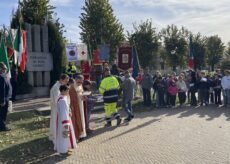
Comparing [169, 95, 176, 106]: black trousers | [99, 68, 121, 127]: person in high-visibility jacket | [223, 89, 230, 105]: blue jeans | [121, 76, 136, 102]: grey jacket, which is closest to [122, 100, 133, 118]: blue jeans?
[121, 76, 136, 102]: grey jacket

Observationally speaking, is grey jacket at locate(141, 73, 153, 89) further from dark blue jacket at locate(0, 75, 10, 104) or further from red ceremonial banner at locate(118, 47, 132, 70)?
dark blue jacket at locate(0, 75, 10, 104)

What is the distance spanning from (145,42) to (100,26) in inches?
219

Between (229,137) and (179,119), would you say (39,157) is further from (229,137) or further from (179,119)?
Answer: (179,119)

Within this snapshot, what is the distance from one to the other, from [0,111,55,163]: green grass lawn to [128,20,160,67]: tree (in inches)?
1147

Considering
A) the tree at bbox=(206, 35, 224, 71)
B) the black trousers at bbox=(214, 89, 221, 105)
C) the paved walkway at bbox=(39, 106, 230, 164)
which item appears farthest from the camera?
the tree at bbox=(206, 35, 224, 71)

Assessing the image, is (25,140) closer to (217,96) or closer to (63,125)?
(63,125)

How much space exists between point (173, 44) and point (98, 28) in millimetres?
13836

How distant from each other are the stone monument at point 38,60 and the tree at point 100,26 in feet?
59.2

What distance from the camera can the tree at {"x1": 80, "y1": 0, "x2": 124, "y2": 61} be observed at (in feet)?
136

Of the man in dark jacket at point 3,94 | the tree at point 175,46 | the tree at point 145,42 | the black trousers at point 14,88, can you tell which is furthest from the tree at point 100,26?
the man in dark jacket at point 3,94

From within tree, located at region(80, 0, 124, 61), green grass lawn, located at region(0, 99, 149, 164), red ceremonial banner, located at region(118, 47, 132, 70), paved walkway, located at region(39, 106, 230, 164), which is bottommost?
paved walkway, located at region(39, 106, 230, 164)

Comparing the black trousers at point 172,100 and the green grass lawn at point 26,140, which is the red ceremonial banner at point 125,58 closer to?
the black trousers at point 172,100

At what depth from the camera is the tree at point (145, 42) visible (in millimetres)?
43812

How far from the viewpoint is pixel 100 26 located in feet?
138
